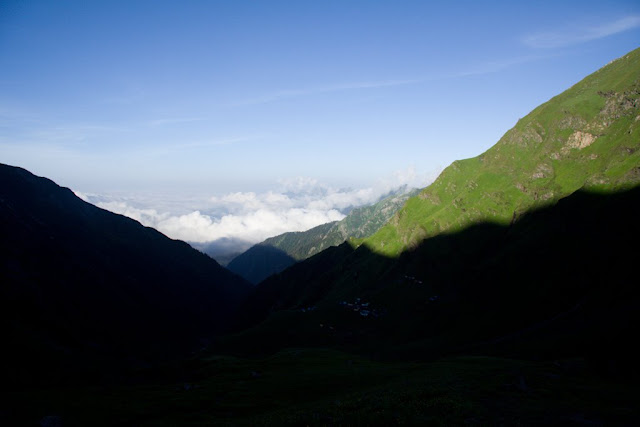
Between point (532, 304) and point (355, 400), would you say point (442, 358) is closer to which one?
point (532, 304)

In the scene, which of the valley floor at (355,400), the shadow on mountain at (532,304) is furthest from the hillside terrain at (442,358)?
the shadow on mountain at (532,304)

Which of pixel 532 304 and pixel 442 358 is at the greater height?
pixel 532 304

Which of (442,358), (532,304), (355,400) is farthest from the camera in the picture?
(532,304)

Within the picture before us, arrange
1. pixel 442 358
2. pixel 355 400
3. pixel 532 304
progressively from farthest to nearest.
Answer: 1. pixel 532 304
2. pixel 442 358
3. pixel 355 400

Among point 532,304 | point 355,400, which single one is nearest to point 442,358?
point 532,304

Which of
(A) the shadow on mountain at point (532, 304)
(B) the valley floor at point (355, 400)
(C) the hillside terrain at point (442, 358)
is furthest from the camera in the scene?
(A) the shadow on mountain at point (532, 304)

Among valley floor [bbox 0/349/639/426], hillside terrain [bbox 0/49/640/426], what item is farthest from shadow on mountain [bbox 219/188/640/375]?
valley floor [bbox 0/349/639/426]

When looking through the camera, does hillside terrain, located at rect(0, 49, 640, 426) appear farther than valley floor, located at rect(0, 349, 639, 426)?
Yes

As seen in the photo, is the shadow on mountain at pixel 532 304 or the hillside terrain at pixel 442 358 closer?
the hillside terrain at pixel 442 358

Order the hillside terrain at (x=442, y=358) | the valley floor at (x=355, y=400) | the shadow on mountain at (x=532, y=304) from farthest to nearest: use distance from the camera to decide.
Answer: the shadow on mountain at (x=532, y=304), the hillside terrain at (x=442, y=358), the valley floor at (x=355, y=400)

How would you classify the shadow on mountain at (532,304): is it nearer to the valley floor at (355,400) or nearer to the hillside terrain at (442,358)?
the hillside terrain at (442,358)

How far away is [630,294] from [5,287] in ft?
951

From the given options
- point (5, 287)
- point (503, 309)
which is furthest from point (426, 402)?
point (5, 287)

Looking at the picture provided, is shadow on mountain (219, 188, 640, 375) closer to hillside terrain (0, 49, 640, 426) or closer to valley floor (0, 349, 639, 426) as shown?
hillside terrain (0, 49, 640, 426)
